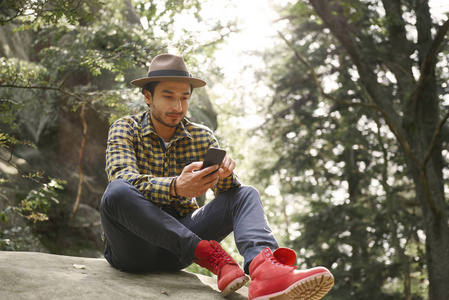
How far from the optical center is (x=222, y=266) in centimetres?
251

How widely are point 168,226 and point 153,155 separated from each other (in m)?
0.72

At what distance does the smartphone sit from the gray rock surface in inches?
30.1

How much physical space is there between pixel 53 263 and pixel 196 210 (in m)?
0.99

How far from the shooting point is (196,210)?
10.1 feet

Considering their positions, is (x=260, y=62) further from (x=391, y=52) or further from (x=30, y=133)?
(x=30, y=133)

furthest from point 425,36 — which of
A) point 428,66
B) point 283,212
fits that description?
point 283,212

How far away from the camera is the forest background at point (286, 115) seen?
518 centimetres

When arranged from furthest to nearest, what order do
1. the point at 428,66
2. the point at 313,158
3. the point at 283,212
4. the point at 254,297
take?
the point at 283,212, the point at 313,158, the point at 428,66, the point at 254,297

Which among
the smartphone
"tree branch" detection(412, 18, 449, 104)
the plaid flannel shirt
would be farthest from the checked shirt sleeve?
"tree branch" detection(412, 18, 449, 104)

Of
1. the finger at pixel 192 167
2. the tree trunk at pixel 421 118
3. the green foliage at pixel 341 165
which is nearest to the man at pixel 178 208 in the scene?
the finger at pixel 192 167

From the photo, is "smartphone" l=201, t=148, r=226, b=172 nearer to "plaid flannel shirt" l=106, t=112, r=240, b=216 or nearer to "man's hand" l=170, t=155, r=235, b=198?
"man's hand" l=170, t=155, r=235, b=198

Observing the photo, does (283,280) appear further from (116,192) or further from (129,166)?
(129,166)

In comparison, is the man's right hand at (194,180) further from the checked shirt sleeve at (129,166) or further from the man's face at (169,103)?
the man's face at (169,103)

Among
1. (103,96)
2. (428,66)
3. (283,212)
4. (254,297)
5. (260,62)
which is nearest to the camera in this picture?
(254,297)
